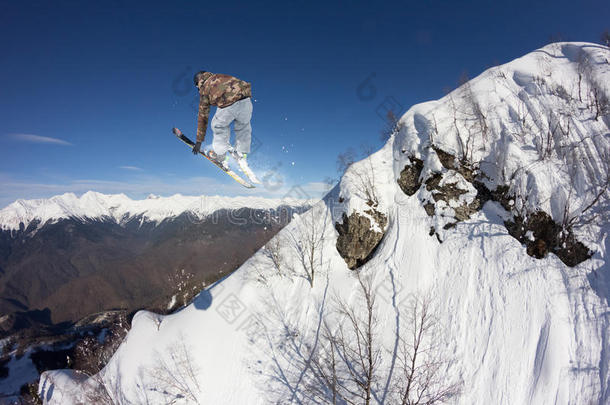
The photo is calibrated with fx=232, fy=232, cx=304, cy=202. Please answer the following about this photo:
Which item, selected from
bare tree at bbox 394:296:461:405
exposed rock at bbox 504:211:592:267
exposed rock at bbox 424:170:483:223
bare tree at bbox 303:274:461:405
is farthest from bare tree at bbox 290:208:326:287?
exposed rock at bbox 504:211:592:267

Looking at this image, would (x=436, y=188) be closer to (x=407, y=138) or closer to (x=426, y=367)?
(x=407, y=138)

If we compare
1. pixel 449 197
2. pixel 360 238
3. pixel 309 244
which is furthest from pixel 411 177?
pixel 309 244

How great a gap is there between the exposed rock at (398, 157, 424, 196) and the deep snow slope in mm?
712

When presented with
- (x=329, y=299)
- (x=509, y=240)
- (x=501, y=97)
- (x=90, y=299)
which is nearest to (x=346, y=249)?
(x=329, y=299)

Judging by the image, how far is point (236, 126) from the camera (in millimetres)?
8578

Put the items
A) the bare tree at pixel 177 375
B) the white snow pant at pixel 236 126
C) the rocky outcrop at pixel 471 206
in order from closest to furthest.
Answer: the white snow pant at pixel 236 126 → the rocky outcrop at pixel 471 206 → the bare tree at pixel 177 375

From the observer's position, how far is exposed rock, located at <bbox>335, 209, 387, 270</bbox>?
815 inches

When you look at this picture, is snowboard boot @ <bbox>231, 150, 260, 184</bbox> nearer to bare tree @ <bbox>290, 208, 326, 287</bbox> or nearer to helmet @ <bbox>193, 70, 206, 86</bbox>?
helmet @ <bbox>193, 70, 206, 86</bbox>

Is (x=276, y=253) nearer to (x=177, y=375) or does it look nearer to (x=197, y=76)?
(x=177, y=375)

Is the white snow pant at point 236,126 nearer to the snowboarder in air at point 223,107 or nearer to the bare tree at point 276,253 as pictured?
the snowboarder in air at point 223,107

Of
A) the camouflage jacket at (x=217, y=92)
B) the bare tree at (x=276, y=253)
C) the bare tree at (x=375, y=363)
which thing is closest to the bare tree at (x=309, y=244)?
the bare tree at (x=276, y=253)

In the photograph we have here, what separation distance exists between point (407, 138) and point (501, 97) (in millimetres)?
7672

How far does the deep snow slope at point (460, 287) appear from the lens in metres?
11.1

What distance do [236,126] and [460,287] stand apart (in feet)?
51.4
